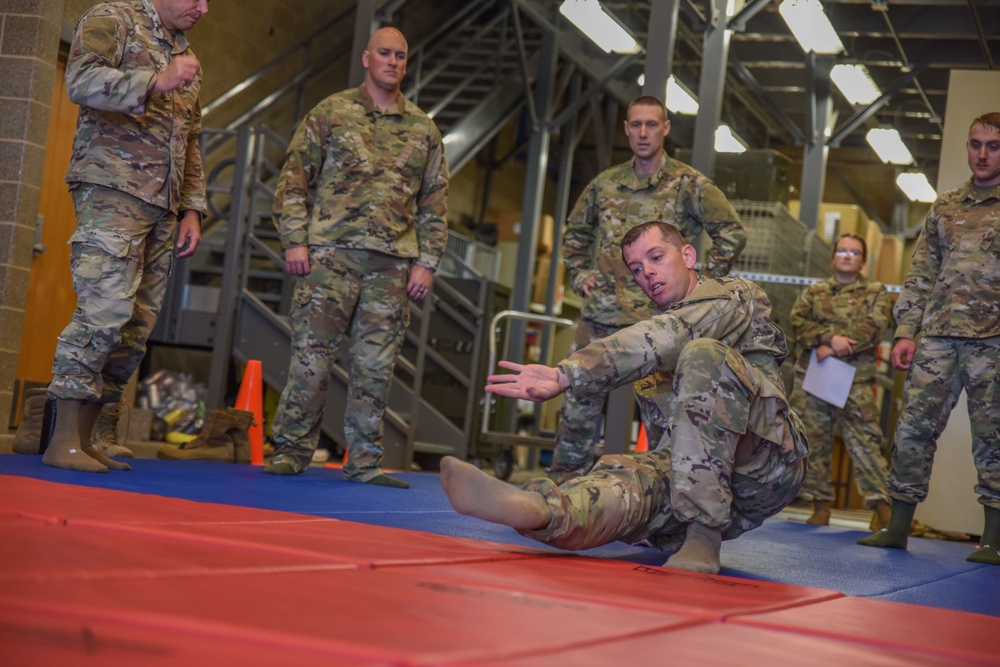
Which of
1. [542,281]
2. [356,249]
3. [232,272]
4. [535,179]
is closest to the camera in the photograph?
[356,249]

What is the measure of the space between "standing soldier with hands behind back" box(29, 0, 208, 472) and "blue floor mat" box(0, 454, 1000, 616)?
0.29 metres

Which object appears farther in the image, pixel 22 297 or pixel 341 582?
pixel 22 297

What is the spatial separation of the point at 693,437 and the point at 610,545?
2.41ft

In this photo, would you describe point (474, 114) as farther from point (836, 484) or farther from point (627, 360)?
point (627, 360)

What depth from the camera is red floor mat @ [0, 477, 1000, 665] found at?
50.5 inches

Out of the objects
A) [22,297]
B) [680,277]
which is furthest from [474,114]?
[680,277]

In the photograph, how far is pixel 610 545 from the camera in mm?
3287

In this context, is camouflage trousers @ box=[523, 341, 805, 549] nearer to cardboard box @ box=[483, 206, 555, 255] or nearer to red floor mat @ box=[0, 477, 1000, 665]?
red floor mat @ box=[0, 477, 1000, 665]

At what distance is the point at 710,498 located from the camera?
267 cm

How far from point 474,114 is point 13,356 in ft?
23.8

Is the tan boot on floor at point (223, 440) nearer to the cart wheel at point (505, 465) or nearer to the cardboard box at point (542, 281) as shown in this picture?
the cart wheel at point (505, 465)

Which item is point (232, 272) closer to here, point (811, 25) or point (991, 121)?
Answer: point (991, 121)

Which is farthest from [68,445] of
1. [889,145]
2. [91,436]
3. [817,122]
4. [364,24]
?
[889,145]

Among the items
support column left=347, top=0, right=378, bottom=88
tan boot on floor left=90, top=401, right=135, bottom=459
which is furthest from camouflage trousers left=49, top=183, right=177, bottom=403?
support column left=347, top=0, right=378, bottom=88
